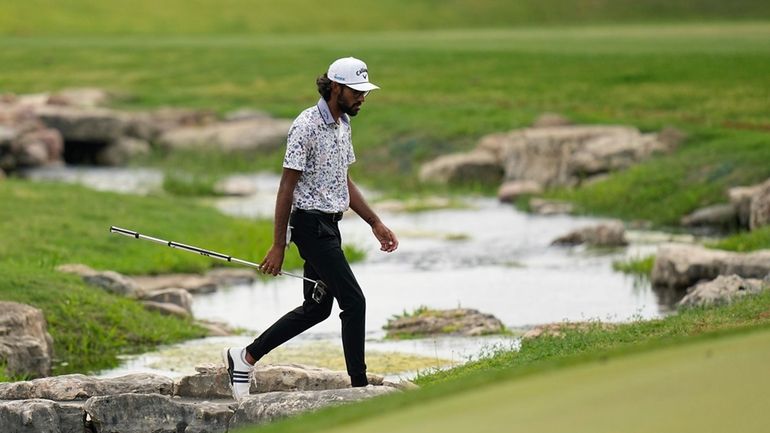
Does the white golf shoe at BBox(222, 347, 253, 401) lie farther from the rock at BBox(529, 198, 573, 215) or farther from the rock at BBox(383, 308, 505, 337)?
the rock at BBox(529, 198, 573, 215)

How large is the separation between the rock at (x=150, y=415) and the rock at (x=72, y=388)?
0.55 metres

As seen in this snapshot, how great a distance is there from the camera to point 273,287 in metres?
19.3

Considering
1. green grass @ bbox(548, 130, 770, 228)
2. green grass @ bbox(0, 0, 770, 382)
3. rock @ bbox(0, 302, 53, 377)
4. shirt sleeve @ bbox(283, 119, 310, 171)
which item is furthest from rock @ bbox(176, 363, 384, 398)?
green grass @ bbox(548, 130, 770, 228)

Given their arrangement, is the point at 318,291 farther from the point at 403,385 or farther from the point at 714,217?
the point at 714,217

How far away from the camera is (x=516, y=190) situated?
89.9 feet

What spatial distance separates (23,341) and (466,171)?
A: 16.5 metres

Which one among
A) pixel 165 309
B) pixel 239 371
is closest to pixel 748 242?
pixel 165 309

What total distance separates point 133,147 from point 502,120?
7629 mm

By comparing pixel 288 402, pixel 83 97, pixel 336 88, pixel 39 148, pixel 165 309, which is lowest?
pixel 39 148

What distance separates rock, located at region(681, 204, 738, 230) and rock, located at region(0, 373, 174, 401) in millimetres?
14358

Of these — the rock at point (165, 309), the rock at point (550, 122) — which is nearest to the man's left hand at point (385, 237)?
the rock at point (165, 309)

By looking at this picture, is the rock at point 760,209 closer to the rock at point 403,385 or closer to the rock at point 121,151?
the rock at point 403,385

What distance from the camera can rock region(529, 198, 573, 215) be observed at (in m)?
25.8

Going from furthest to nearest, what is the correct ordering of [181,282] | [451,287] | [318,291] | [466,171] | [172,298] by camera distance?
[466,171] → [181,282] → [451,287] → [172,298] → [318,291]
